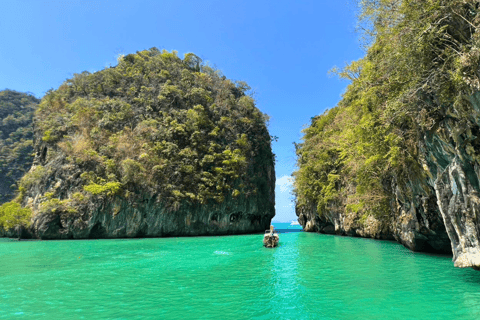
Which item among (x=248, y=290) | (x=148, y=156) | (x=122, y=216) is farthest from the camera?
(x=148, y=156)

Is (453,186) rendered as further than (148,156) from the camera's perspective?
No

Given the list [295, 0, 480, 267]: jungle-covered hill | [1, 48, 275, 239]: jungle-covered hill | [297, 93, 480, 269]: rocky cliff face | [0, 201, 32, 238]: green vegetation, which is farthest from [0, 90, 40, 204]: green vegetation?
[297, 93, 480, 269]: rocky cliff face

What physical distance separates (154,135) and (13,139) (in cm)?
4183

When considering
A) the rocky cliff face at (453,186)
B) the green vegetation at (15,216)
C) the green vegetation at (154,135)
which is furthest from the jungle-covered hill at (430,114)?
the green vegetation at (15,216)

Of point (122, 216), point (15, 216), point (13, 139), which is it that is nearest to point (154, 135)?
point (122, 216)

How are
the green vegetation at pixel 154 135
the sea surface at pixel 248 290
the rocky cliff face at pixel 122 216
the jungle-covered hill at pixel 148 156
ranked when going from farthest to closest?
1. the green vegetation at pixel 154 135
2. the jungle-covered hill at pixel 148 156
3. the rocky cliff face at pixel 122 216
4. the sea surface at pixel 248 290

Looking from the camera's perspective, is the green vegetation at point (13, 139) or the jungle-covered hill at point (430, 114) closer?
the jungle-covered hill at point (430, 114)

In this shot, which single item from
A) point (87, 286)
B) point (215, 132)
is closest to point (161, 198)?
point (215, 132)

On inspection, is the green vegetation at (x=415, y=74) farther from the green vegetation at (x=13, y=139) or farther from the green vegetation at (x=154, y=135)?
the green vegetation at (x=13, y=139)

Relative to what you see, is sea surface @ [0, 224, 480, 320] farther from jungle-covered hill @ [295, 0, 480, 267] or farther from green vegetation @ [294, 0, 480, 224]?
green vegetation @ [294, 0, 480, 224]

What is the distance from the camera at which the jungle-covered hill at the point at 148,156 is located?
31.1m

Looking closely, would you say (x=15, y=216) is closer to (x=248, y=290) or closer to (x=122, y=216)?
(x=122, y=216)

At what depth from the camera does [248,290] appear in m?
8.15

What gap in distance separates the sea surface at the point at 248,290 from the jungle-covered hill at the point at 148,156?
18604 mm
